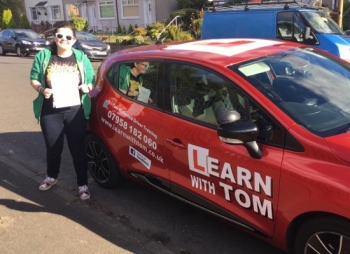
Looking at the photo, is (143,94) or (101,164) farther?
(101,164)

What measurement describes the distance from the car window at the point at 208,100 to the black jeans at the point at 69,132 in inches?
46.5

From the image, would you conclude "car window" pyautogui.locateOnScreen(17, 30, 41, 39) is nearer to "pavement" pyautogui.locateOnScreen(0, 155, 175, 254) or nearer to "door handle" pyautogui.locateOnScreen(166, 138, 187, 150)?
"pavement" pyautogui.locateOnScreen(0, 155, 175, 254)

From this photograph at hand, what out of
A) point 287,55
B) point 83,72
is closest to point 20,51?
point 83,72

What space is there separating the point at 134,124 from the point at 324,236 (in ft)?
6.47

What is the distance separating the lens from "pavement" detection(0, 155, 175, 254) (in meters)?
3.62

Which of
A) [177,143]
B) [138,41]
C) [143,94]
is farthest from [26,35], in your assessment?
[177,143]

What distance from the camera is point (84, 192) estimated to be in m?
4.54

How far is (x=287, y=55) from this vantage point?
356cm

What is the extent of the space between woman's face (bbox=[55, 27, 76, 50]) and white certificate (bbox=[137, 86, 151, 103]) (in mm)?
821

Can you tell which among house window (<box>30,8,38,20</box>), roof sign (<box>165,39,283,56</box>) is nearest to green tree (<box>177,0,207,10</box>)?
roof sign (<box>165,39,283,56</box>)

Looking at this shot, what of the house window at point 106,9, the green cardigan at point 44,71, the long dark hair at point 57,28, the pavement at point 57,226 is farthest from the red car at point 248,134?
the house window at point 106,9

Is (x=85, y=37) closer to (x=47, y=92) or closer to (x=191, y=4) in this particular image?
(x=191, y=4)

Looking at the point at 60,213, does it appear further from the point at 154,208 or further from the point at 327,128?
the point at 327,128

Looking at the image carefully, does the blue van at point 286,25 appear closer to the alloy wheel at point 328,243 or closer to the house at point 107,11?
the alloy wheel at point 328,243
